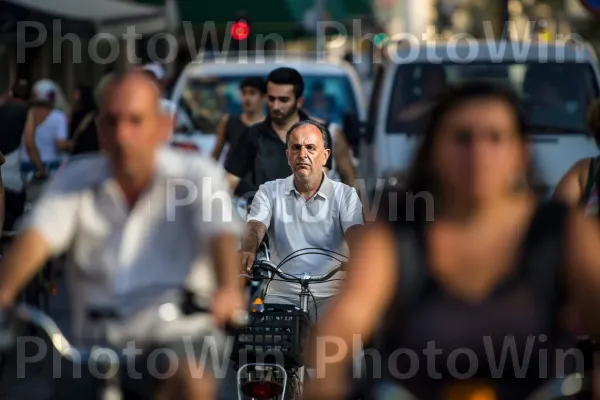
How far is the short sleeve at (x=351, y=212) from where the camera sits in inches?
A: 280

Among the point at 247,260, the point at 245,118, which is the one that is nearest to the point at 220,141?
the point at 245,118

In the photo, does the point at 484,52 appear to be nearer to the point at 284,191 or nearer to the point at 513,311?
the point at 284,191

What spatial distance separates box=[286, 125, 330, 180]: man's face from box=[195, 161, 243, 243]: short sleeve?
117 inches

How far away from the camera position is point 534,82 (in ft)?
40.4

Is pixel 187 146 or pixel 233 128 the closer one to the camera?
pixel 233 128

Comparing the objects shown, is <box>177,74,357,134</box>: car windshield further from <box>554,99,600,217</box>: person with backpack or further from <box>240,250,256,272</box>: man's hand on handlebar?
<box>554,99,600,217</box>: person with backpack

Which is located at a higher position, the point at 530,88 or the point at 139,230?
the point at 530,88

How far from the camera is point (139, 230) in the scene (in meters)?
4.21

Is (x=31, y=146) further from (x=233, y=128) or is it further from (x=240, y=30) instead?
(x=240, y=30)

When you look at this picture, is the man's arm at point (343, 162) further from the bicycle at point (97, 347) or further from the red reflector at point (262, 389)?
the bicycle at point (97, 347)

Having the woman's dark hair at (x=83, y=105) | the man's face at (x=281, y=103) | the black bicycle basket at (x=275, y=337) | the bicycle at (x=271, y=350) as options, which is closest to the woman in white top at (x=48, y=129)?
the woman's dark hair at (x=83, y=105)

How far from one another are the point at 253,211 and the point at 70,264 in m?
2.94

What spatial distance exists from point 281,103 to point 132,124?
5.03 meters

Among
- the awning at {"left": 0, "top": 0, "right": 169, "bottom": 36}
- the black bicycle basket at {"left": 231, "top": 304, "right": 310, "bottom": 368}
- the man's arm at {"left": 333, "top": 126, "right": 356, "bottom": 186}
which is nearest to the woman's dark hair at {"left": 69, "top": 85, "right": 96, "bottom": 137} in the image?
the man's arm at {"left": 333, "top": 126, "right": 356, "bottom": 186}
